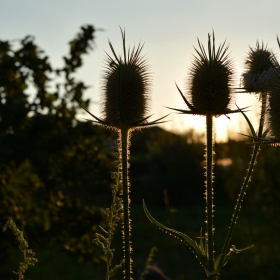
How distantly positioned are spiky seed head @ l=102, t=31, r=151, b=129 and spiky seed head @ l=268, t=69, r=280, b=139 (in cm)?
73

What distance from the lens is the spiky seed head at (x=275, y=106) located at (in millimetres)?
2777

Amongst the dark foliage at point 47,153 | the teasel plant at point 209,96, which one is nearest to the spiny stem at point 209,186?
the teasel plant at point 209,96

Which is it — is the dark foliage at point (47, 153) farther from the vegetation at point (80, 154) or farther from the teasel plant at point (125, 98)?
the teasel plant at point (125, 98)

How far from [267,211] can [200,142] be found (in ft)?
47.2

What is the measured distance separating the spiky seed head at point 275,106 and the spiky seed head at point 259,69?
5 cm

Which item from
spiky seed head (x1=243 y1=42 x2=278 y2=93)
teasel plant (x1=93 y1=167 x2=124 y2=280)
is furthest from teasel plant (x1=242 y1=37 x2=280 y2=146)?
teasel plant (x1=93 y1=167 x2=124 y2=280)

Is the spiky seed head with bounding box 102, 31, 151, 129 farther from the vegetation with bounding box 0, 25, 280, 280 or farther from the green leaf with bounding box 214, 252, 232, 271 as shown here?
the green leaf with bounding box 214, 252, 232, 271

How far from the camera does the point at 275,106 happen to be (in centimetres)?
288

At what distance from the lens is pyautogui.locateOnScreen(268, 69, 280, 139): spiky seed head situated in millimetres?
2777

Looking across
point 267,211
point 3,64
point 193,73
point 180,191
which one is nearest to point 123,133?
point 193,73

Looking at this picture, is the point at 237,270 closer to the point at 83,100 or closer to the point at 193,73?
the point at 83,100

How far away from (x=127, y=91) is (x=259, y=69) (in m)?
0.93

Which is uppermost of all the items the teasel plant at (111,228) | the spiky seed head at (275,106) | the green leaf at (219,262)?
the spiky seed head at (275,106)

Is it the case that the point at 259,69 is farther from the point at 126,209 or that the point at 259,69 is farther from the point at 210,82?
the point at 126,209
